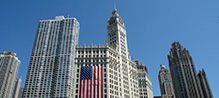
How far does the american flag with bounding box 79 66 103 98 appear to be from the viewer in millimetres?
88750

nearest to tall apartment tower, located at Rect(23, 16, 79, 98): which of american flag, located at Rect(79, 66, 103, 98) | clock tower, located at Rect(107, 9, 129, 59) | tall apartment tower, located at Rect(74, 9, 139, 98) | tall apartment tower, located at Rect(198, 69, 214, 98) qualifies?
clock tower, located at Rect(107, 9, 129, 59)

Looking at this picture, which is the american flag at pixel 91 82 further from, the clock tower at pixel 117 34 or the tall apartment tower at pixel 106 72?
the clock tower at pixel 117 34

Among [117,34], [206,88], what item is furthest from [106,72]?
[206,88]

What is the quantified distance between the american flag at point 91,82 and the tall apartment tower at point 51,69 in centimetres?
8054

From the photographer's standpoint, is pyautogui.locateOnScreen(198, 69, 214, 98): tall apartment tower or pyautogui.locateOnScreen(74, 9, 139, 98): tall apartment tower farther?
pyautogui.locateOnScreen(198, 69, 214, 98): tall apartment tower

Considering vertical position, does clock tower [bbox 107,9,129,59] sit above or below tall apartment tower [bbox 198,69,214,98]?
above

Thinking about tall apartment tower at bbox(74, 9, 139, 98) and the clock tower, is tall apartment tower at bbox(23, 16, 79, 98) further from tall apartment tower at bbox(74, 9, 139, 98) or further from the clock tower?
tall apartment tower at bbox(74, 9, 139, 98)

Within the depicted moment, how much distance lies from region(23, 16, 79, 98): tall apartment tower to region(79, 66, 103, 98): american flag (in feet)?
264

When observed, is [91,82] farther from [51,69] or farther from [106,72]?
[51,69]

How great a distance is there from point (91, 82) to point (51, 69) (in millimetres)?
102327

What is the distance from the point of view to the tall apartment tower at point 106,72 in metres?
90.7

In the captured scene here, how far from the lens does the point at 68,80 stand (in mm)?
171375

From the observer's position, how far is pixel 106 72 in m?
97.1

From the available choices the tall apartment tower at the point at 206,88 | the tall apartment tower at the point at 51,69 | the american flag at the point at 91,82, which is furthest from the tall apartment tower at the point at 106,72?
the tall apartment tower at the point at 206,88
